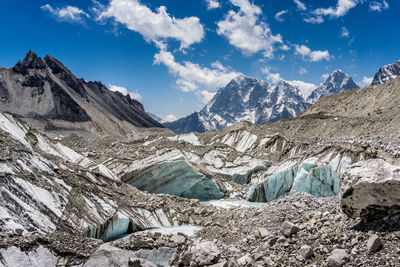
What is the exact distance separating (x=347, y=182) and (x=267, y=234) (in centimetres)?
296

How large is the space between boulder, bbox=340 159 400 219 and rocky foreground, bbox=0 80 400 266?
0.02 meters

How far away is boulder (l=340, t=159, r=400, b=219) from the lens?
6.82 meters

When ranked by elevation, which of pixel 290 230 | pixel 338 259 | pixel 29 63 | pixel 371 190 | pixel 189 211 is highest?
pixel 29 63

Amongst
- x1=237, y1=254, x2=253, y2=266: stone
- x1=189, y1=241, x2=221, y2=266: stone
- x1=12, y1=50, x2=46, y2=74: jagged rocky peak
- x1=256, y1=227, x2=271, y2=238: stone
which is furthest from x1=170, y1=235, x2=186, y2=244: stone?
x1=12, y1=50, x2=46, y2=74: jagged rocky peak

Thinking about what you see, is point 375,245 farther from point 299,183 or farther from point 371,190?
point 299,183

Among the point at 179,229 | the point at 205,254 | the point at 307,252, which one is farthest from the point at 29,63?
the point at 307,252

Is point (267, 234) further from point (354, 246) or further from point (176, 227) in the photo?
point (176, 227)

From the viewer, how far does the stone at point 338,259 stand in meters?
6.19

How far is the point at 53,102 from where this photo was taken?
481 feet

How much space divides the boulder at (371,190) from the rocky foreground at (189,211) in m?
0.02

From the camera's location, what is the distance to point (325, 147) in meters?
18.7

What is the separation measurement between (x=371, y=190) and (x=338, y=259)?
1.86m

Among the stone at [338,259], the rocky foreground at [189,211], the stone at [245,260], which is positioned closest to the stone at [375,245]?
the rocky foreground at [189,211]

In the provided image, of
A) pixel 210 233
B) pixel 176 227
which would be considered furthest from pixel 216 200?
Answer: pixel 210 233
